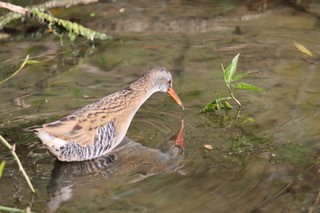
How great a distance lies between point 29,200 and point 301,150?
6.62 feet

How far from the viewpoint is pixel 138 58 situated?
8.20m

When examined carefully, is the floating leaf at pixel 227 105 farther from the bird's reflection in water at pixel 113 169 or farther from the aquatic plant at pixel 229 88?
the bird's reflection in water at pixel 113 169

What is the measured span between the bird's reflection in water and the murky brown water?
0.01 m

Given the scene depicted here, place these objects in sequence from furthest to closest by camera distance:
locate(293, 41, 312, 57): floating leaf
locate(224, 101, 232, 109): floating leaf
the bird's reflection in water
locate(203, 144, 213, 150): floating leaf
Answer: locate(293, 41, 312, 57): floating leaf → locate(224, 101, 232, 109): floating leaf → locate(203, 144, 213, 150): floating leaf → the bird's reflection in water

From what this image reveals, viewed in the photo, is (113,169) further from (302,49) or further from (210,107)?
(302,49)

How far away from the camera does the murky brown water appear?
5.50 m

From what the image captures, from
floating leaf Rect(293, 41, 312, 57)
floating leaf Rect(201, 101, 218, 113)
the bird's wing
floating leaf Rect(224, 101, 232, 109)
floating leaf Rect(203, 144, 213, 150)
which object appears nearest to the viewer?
the bird's wing

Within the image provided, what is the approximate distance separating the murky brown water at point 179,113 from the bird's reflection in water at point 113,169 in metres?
0.01

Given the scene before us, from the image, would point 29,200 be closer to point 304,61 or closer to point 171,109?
point 171,109

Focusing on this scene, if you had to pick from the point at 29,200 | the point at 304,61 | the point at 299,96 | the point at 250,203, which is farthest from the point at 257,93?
the point at 29,200

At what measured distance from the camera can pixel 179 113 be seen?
6871mm

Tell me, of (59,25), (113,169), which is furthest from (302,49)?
(113,169)

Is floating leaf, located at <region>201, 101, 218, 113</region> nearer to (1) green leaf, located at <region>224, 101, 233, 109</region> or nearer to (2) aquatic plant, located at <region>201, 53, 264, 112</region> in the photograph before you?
(2) aquatic plant, located at <region>201, 53, 264, 112</region>

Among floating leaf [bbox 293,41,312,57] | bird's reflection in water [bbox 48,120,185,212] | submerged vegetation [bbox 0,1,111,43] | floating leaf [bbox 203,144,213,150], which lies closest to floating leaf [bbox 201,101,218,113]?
bird's reflection in water [bbox 48,120,185,212]
